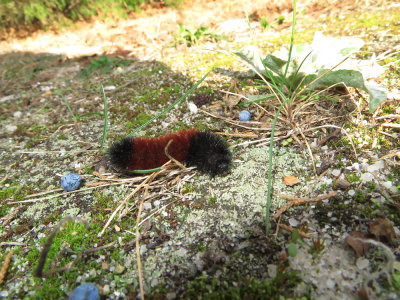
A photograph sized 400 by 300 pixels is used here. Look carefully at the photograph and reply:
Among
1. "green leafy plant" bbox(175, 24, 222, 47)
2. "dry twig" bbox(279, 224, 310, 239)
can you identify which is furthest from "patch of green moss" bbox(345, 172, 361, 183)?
"green leafy plant" bbox(175, 24, 222, 47)

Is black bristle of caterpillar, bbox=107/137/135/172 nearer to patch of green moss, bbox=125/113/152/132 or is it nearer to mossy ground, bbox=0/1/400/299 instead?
mossy ground, bbox=0/1/400/299

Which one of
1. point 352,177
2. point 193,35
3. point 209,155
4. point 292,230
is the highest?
point 193,35

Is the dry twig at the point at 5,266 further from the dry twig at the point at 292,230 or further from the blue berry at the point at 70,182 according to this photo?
the dry twig at the point at 292,230

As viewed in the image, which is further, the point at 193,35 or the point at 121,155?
the point at 193,35

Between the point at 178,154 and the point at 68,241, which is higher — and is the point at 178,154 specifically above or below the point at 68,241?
above

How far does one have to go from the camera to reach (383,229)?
1404 millimetres

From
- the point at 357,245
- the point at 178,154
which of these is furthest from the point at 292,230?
the point at 178,154

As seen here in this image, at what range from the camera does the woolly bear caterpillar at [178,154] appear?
6.49ft

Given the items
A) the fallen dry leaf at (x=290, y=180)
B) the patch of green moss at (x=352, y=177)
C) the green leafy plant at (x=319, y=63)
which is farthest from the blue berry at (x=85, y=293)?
the green leafy plant at (x=319, y=63)

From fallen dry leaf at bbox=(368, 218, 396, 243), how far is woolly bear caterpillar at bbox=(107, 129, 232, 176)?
0.99 m

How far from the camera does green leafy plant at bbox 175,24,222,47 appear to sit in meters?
4.18

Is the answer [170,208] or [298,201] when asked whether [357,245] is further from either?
[170,208]

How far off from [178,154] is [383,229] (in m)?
1.39

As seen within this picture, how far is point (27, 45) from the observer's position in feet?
18.5
